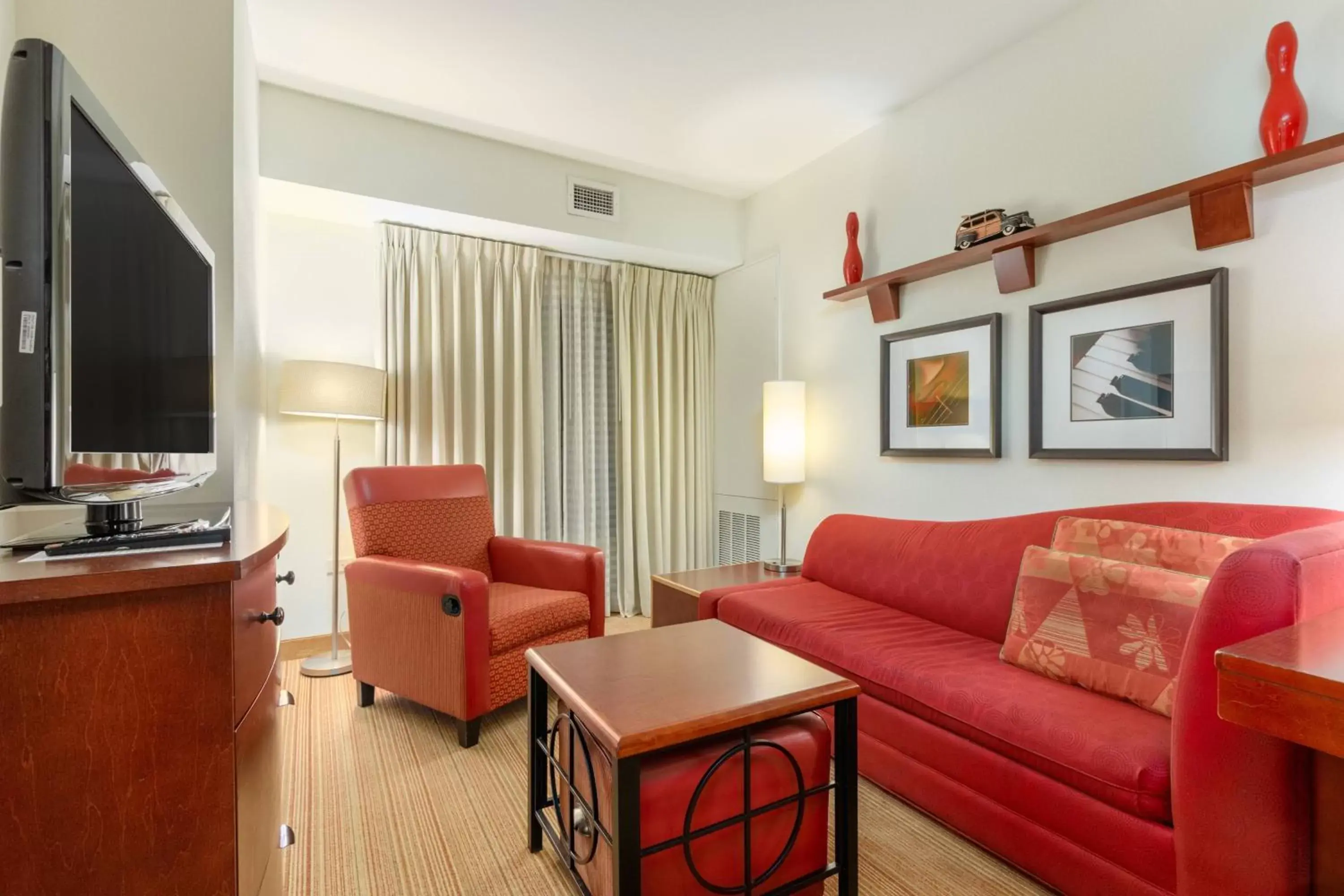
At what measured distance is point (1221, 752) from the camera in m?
1.14

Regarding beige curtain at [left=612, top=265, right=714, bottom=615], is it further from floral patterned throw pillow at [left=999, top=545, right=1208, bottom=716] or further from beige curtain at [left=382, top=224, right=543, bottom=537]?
floral patterned throw pillow at [left=999, top=545, right=1208, bottom=716]

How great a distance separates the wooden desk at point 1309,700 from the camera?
85cm

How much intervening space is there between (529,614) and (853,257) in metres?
2.30

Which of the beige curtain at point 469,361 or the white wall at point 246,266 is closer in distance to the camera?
the white wall at point 246,266

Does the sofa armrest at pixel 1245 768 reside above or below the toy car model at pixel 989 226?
below

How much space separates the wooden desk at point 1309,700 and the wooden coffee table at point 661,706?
663 millimetres

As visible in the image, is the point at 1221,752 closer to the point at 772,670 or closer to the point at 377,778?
the point at 772,670

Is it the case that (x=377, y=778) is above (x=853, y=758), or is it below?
below

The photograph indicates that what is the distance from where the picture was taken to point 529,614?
2.38 metres

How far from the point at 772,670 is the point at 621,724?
46 centimetres

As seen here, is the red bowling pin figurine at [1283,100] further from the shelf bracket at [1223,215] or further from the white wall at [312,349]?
the white wall at [312,349]

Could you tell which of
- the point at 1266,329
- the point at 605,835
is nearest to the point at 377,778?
the point at 605,835

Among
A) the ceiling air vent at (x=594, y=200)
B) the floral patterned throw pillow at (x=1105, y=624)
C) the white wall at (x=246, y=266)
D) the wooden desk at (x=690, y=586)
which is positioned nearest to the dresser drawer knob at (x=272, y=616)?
the white wall at (x=246, y=266)

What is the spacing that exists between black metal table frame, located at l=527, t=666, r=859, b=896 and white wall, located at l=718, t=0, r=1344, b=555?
1.52 metres
